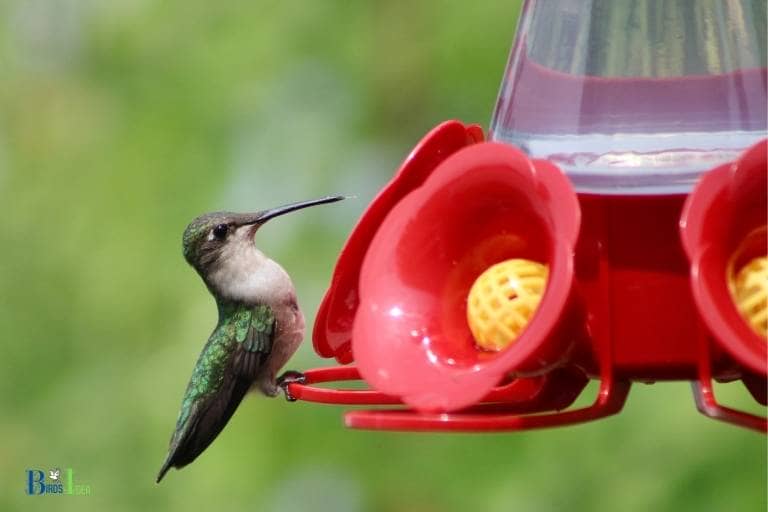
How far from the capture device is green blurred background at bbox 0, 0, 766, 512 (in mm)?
6547

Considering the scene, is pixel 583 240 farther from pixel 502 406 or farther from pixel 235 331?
pixel 235 331

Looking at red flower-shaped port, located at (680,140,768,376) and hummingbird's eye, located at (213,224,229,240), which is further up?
red flower-shaped port, located at (680,140,768,376)

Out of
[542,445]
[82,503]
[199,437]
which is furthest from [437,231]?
[82,503]

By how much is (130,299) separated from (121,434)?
0.69 m

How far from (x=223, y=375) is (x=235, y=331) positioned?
0.55 feet

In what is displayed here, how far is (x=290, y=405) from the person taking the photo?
654 centimetres

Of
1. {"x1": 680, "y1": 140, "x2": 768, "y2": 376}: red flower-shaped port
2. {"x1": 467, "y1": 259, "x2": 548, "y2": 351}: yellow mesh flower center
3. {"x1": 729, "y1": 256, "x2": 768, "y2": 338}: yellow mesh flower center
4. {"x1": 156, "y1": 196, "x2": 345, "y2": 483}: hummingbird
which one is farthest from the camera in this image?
{"x1": 156, "y1": 196, "x2": 345, "y2": 483}: hummingbird

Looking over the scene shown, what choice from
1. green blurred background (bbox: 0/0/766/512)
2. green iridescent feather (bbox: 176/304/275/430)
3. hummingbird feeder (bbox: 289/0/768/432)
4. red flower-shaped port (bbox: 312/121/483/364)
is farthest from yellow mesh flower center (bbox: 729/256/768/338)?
green blurred background (bbox: 0/0/766/512)

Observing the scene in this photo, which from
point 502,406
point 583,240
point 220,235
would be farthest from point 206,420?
point 583,240

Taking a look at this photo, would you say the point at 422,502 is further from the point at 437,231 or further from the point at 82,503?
the point at 437,231

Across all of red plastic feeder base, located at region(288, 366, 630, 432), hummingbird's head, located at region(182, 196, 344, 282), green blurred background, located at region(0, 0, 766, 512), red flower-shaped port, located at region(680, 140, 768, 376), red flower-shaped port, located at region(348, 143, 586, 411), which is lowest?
green blurred background, located at region(0, 0, 766, 512)

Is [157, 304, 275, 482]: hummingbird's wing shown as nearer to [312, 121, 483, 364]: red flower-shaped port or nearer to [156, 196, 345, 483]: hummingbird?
[156, 196, 345, 483]: hummingbird

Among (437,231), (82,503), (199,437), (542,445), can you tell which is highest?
(437,231)

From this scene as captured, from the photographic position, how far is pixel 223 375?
5.00 metres
